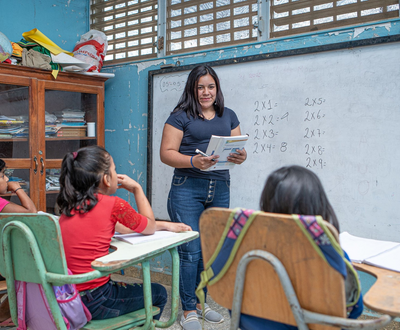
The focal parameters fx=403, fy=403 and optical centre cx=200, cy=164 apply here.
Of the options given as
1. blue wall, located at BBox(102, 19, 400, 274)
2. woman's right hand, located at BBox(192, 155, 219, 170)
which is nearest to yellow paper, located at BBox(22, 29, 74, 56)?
blue wall, located at BBox(102, 19, 400, 274)

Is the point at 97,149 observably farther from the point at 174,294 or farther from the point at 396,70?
the point at 396,70

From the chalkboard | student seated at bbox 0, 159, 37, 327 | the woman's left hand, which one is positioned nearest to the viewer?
student seated at bbox 0, 159, 37, 327

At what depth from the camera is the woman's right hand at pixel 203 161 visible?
6.57 ft

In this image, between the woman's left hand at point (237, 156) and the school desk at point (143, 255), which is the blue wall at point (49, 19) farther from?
the school desk at point (143, 255)

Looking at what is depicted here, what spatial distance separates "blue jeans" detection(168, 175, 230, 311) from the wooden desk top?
1110 mm

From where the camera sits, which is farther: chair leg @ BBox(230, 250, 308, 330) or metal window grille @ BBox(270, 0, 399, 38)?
metal window grille @ BBox(270, 0, 399, 38)

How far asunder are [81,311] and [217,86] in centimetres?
140

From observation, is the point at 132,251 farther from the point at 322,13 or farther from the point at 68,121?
the point at 68,121

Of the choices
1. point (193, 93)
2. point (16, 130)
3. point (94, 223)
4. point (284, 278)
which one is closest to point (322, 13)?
point (193, 93)

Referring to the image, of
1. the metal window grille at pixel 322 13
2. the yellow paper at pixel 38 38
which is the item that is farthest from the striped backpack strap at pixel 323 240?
the yellow paper at pixel 38 38

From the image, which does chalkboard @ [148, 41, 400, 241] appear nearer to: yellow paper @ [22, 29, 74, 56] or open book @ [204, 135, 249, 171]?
open book @ [204, 135, 249, 171]

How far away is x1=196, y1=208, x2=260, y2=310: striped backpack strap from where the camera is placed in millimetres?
987

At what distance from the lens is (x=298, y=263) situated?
940mm

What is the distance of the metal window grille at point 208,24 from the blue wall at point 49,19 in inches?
39.2
